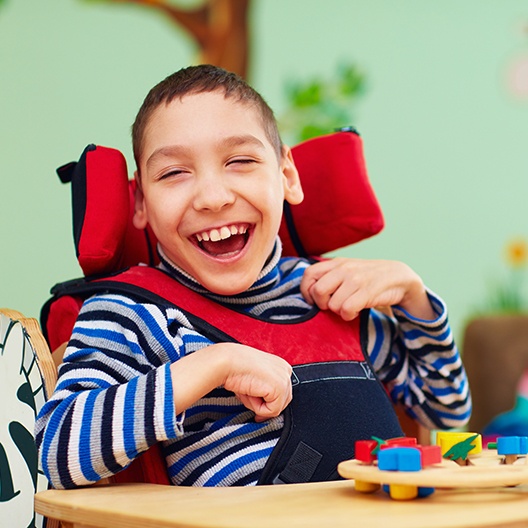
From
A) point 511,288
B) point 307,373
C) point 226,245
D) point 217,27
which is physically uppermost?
point 217,27

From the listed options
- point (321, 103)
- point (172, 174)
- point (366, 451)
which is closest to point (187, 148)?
point (172, 174)

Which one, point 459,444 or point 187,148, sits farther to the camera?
point 187,148

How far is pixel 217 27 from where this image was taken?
6.69ft

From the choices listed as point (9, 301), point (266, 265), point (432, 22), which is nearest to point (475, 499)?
point (266, 265)

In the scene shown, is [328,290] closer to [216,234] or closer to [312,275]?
[312,275]

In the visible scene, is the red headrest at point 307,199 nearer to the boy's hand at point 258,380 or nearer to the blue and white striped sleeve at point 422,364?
the blue and white striped sleeve at point 422,364

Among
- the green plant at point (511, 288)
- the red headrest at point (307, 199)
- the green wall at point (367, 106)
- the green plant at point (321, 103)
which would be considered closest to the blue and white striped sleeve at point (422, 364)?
the red headrest at point (307, 199)

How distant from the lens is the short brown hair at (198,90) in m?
0.96

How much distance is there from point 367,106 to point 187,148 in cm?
145

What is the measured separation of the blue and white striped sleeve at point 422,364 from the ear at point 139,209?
313mm

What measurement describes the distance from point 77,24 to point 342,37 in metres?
0.74

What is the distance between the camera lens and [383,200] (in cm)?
230

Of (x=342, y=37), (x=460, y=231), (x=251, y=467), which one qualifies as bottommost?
(x=251, y=467)

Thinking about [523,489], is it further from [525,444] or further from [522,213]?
[522,213]
